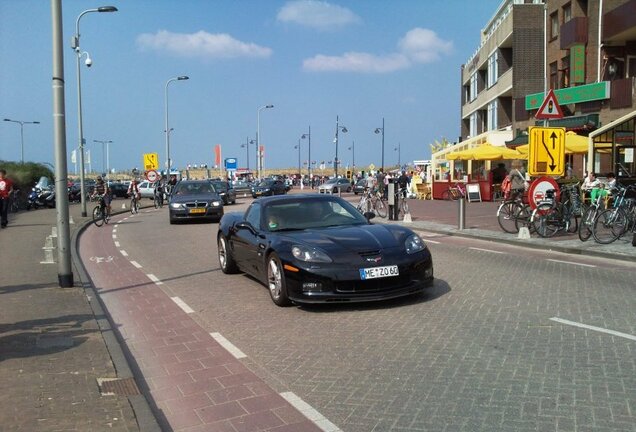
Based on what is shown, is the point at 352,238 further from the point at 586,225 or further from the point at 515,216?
the point at 515,216

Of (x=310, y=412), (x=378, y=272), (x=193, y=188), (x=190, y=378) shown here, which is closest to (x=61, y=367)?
(x=190, y=378)

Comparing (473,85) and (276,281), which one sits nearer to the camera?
(276,281)

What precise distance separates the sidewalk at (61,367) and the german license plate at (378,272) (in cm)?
267

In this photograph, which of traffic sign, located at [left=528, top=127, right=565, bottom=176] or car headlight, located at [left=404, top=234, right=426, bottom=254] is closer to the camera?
car headlight, located at [left=404, top=234, right=426, bottom=254]

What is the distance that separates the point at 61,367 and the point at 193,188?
59.7 feet

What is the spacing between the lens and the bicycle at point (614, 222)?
12477 millimetres

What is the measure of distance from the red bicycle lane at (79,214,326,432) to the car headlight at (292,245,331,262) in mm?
1360

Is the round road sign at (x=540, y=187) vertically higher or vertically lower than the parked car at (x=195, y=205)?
higher

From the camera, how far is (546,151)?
45.6 ft

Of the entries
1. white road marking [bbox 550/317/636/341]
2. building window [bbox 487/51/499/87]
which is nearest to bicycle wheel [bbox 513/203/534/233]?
white road marking [bbox 550/317/636/341]

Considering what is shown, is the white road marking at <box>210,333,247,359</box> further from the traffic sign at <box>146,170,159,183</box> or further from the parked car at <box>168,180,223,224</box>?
the traffic sign at <box>146,170,159,183</box>

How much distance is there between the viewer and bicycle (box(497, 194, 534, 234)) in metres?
14.6

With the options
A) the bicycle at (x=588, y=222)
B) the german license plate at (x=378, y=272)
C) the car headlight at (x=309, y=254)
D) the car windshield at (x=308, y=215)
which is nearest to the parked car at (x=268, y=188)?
the bicycle at (x=588, y=222)

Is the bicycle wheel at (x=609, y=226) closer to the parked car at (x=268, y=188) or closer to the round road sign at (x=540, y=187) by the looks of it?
the round road sign at (x=540, y=187)
